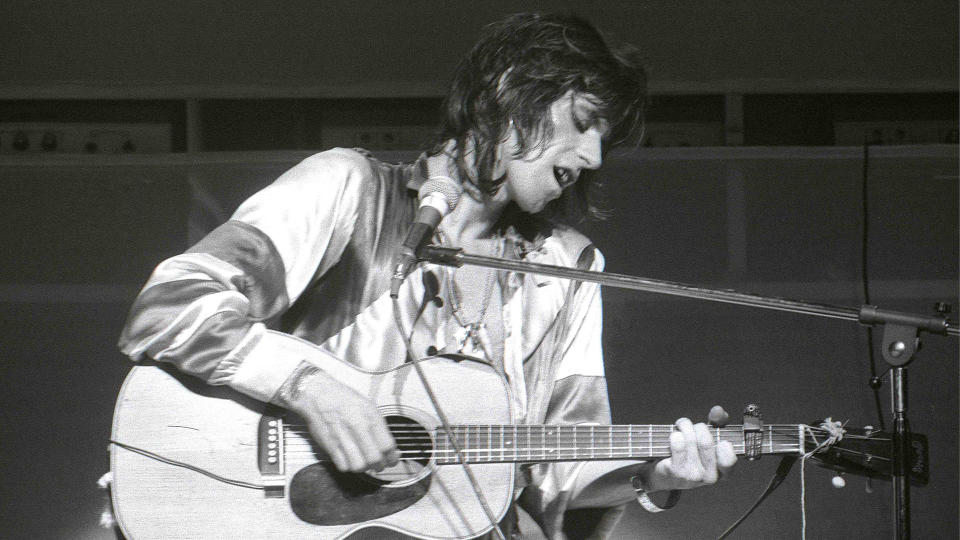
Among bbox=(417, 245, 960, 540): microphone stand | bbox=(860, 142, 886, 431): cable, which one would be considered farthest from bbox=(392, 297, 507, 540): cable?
bbox=(860, 142, 886, 431): cable

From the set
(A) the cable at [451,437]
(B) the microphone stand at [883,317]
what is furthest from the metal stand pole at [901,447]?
(A) the cable at [451,437]

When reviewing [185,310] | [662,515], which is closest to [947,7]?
[662,515]

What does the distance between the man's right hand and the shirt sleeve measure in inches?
1.2

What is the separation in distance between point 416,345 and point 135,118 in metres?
0.85

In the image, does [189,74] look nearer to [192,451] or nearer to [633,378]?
[192,451]

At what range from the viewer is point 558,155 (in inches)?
64.1

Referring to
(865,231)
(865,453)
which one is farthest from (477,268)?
(865,231)

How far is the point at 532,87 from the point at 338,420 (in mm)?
664

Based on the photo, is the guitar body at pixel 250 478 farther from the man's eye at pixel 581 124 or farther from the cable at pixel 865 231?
the cable at pixel 865 231

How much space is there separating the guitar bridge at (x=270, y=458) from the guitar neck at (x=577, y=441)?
0.23 metres

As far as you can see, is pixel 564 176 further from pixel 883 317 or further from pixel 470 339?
pixel 883 317

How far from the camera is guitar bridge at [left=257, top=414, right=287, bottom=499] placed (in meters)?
1.37

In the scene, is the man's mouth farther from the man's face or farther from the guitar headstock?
the guitar headstock

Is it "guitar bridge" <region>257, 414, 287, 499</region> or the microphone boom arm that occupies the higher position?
the microphone boom arm
